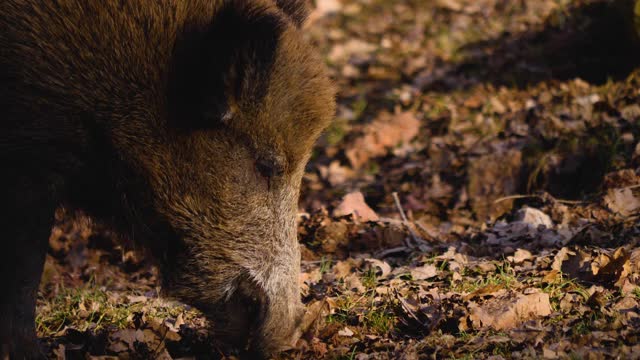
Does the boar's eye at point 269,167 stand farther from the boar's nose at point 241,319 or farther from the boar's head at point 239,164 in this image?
the boar's nose at point 241,319

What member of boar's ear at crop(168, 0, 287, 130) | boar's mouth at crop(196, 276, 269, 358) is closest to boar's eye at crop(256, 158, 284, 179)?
boar's ear at crop(168, 0, 287, 130)

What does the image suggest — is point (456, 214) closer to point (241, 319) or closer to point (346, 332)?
point (346, 332)

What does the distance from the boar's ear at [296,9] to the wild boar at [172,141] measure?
112mm

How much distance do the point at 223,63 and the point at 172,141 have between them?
0.48m

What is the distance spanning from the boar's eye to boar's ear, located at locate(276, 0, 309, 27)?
813 millimetres

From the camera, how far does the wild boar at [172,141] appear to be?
12.1 feet

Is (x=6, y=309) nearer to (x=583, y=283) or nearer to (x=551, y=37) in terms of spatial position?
(x=583, y=283)

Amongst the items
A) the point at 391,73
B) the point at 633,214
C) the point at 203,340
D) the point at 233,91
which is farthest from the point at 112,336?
the point at 391,73

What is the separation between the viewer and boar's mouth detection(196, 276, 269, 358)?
4.03 meters

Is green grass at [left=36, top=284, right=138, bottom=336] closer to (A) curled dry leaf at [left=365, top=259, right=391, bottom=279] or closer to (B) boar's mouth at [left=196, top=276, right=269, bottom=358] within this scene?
(B) boar's mouth at [left=196, top=276, right=269, bottom=358]

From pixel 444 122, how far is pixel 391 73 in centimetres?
190

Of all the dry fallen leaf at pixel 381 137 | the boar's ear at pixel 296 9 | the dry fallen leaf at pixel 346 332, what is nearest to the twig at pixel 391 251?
the dry fallen leaf at pixel 346 332

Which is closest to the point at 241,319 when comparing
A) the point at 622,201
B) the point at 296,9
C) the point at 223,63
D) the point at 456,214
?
the point at 223,63

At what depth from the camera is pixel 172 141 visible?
3.93 metres
